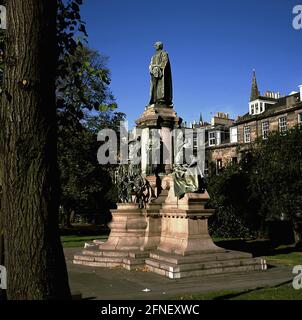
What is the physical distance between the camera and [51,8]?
4.52m

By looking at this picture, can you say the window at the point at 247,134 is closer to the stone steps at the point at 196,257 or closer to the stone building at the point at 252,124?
the stone building at the point at 252,124

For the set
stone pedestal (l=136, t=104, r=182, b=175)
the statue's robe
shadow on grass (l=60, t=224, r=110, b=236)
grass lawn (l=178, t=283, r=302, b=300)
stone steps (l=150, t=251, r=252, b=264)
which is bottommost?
shadow on grass (l=60, t=224, r=110, b=236)

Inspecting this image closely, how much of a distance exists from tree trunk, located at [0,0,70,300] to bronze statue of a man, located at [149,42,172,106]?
46.9ft

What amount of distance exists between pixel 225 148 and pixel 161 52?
36.3m

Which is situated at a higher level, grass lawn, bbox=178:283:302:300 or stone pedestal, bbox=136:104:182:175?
stone pedestal, bbox=136:104:182:175

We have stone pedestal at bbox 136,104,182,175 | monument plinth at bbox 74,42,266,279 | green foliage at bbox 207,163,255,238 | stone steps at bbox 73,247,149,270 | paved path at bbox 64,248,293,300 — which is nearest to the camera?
paved path at bbox 64,248,293,300

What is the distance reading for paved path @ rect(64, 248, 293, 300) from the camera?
10030 mm

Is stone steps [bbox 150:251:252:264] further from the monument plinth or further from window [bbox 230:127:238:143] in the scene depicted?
window [bbox 230:127:238:143]

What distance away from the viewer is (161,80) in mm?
18672

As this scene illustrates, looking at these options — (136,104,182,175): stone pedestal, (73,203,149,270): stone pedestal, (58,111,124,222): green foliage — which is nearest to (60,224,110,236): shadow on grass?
(58,111,124,222): green foliage

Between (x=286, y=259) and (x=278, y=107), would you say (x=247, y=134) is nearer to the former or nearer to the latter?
(x=278, y=107)

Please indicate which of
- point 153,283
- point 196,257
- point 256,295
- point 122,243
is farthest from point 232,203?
point 256,295

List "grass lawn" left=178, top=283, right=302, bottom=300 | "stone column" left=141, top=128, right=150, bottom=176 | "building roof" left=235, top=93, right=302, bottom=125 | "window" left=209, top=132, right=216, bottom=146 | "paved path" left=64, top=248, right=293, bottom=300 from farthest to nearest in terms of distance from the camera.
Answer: "window" left=209, top=132, right=216, bottom=146, "building roof" left=235, top=93, right=302, bottom=125, "stone column" left=141, top=128, right=150, bottom=176, "paved path" left=64, top=248, right=293, bottom=300, "grass lawn" left=178, top=283, right=302, bottom=300
